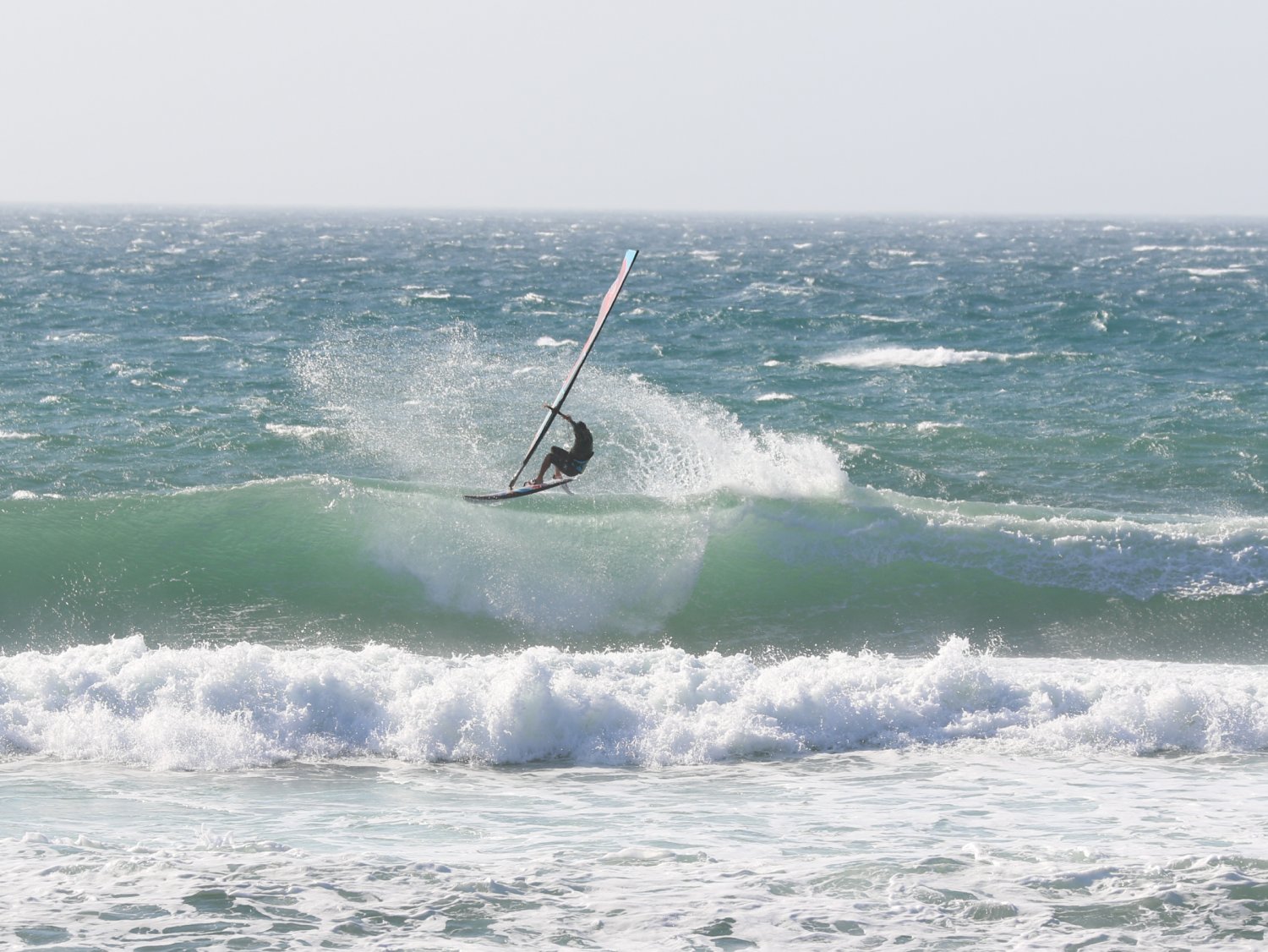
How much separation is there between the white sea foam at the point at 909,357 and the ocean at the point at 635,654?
0.24 meters

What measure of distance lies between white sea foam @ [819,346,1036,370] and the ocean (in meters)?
0.24

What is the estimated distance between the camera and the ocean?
28.9 ft

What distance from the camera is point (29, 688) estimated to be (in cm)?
1244

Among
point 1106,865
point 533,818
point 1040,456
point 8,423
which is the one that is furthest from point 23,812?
point 1040,456

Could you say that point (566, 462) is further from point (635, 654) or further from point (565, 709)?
point (565, 709)

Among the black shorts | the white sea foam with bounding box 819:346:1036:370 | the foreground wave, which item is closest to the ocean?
the foreground wave

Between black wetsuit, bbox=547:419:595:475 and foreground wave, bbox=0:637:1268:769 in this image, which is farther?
black wetsuit, bbox=547:419:595:475

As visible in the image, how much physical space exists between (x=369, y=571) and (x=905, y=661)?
22.6 feet

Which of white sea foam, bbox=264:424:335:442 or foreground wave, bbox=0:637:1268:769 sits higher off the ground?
white sea foam, bbox=264:424:335:442

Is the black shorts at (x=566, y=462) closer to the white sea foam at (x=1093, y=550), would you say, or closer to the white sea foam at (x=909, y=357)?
the white sea foam at (x=1093, y=550)

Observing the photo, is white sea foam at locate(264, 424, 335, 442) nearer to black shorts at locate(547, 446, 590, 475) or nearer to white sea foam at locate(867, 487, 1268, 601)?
white sea foam at locate(867, 487, 1268, 601)

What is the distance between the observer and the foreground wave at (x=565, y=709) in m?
11.8

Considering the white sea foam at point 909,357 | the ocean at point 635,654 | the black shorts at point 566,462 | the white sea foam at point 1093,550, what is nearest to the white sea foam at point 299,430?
the ocean at point 635,654

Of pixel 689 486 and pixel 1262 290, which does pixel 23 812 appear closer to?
pixel 689 486
